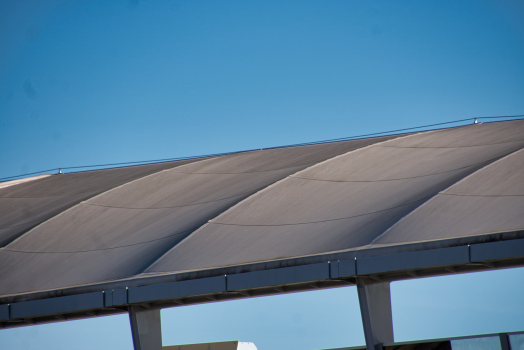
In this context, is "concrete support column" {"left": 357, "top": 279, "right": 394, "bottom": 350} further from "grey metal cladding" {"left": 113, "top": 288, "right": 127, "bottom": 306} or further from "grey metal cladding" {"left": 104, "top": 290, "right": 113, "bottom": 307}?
"grey metal cladding" {"left": 104, "top": 290, "right": 113, "bottom": 307}

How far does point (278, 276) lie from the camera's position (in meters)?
14.1

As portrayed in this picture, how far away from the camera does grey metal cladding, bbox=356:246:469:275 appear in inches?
484

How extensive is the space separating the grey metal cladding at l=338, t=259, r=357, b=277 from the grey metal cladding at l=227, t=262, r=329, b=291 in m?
0.31

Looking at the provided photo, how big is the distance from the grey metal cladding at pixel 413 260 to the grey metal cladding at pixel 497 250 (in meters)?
0.19

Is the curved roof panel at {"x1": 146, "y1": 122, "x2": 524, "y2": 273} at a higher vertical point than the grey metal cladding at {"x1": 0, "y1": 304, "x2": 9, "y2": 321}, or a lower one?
higher

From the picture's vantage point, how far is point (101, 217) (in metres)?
21.0

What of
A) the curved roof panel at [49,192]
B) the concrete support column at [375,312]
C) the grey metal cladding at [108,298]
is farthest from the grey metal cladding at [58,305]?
the concrete support column at [375,312]

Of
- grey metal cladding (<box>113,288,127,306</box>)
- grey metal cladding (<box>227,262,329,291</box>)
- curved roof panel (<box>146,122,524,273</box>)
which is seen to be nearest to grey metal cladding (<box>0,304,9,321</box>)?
grey metal cladding (<box>113,288,127,306</box>)

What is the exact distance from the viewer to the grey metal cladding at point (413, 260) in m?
12.3

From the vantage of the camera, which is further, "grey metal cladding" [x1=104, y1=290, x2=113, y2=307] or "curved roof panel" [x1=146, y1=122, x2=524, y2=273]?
"grey metal cladding" [x1=104, y1=290, x2=113, y2=307]

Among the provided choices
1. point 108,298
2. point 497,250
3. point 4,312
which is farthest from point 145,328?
point 497,250

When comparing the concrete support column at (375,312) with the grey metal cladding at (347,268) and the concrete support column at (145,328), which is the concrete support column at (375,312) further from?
the concrete support column at (145,328)

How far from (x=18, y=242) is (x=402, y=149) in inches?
533

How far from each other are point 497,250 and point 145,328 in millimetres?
9597
